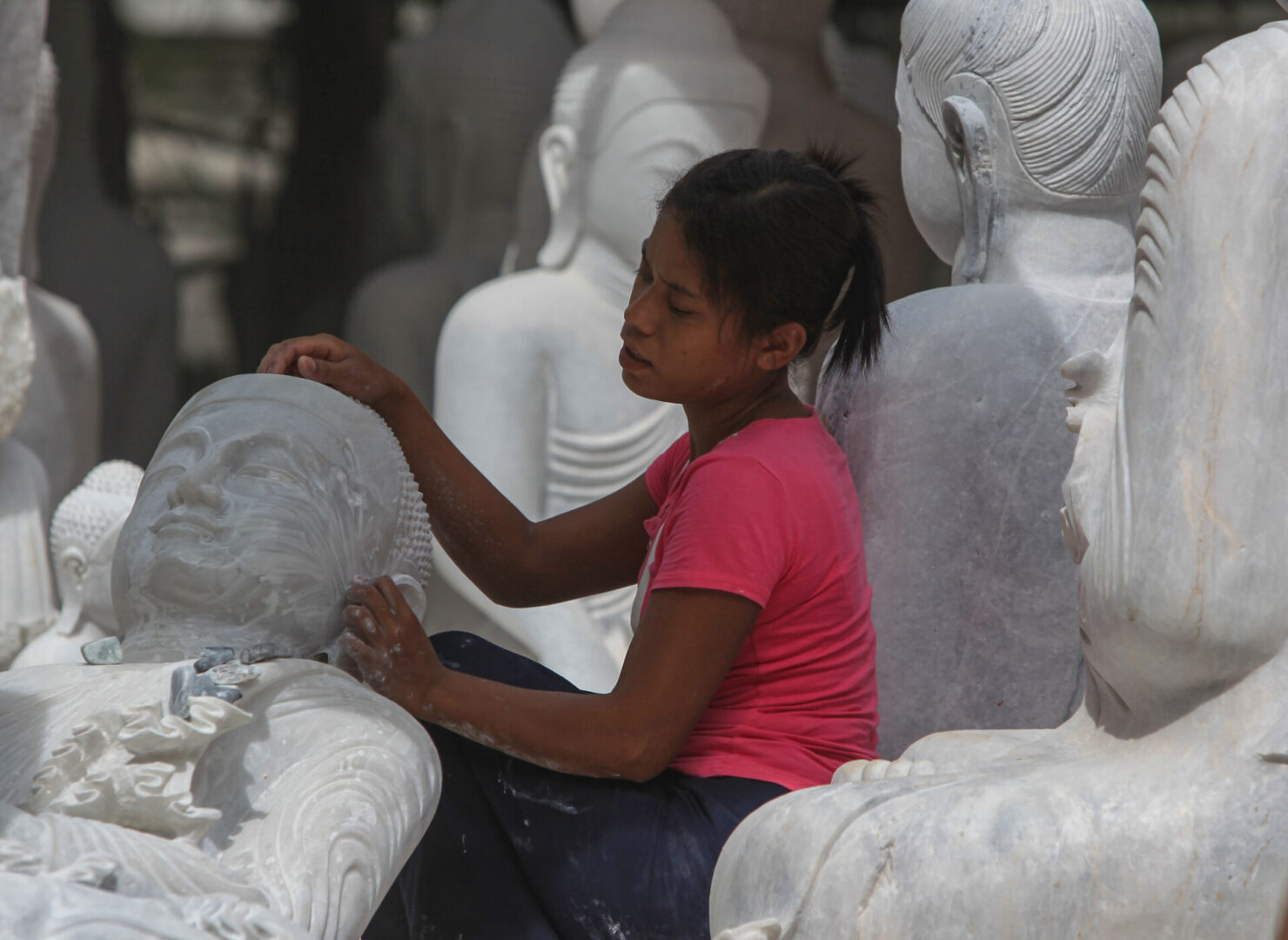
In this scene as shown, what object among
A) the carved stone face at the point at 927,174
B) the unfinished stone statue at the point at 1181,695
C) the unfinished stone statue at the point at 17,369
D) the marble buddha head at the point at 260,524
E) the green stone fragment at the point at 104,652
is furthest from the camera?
the unfinished stone statue at the point at 17,369

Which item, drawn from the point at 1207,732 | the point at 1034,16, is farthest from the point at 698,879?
the point at 1034,16

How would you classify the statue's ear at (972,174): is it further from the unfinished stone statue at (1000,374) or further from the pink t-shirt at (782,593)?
the pink t-shirt at (782,593)

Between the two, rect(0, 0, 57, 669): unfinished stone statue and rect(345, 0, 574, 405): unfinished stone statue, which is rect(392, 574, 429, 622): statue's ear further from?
rect(345, 0, 574, 405): unfinished stone statue

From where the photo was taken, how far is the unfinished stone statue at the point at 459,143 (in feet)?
Result: 20.1

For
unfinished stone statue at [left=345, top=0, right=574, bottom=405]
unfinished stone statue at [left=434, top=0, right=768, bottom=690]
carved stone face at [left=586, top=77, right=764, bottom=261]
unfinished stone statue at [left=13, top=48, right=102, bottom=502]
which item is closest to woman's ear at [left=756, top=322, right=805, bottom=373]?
unfinished stone statue at [left=434, top=0, right=768, bottom=690]

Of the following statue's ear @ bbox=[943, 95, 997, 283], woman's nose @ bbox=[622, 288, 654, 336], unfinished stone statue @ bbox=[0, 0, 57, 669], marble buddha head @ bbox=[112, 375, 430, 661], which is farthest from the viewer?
unfinished stone statue @ bbox=[0, 0, 57, 669]

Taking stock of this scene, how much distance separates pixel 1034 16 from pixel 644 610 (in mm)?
1153

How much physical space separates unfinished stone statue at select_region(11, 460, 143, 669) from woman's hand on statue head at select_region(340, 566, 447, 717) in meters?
2.23

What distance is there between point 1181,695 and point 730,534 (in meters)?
0.63

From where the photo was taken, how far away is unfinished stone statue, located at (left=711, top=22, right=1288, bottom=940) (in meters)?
1.83

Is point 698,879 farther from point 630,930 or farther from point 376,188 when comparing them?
point 376,188

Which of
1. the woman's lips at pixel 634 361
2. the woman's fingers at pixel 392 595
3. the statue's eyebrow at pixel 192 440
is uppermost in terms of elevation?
the woman's lips at pixel 634 361

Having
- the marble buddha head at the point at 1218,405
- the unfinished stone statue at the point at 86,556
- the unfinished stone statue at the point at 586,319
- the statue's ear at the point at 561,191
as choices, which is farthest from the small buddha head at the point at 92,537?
the marble buddha head at the point at 1218,405

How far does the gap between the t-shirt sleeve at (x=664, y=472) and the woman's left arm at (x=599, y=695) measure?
47 centimetres
